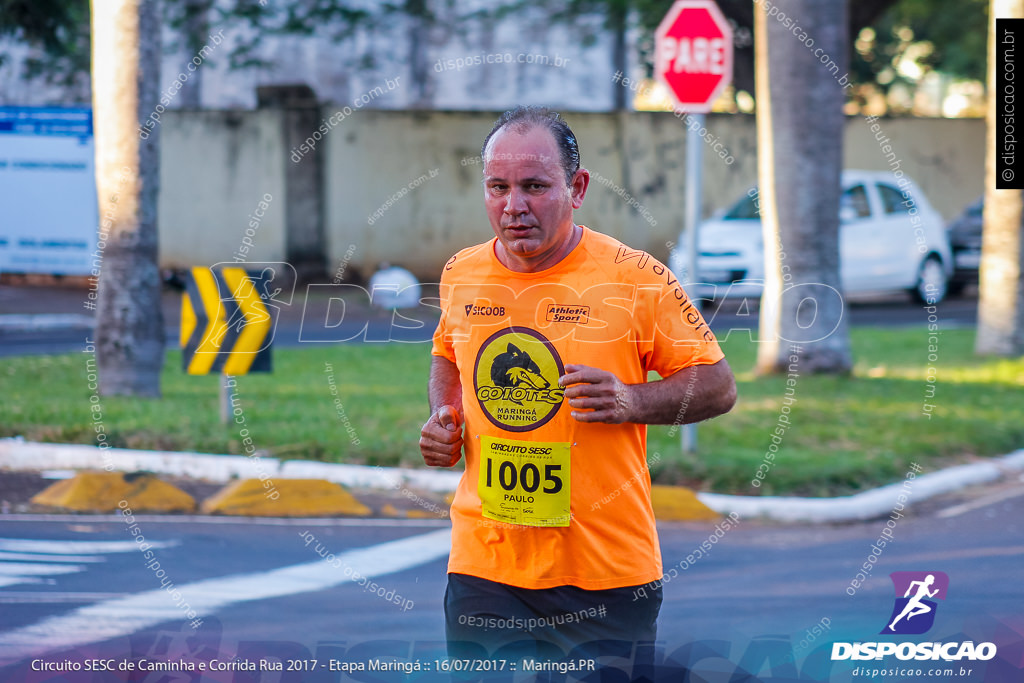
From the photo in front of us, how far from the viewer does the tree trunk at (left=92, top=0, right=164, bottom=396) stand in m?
9.68

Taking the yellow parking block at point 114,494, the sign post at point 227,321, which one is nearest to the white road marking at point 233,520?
the yellow parking block at point 114,494

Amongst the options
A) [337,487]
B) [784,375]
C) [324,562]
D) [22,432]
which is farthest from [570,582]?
[784,375]

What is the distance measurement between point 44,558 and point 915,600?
413 centimetres

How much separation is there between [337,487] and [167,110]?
14765 millimetres

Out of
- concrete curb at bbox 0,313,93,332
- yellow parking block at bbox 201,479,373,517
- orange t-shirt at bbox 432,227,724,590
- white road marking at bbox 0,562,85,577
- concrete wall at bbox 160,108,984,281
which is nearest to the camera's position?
orange t-shirt at bbox 432,227,724,590

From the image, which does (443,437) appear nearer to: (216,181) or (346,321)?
(346,321)

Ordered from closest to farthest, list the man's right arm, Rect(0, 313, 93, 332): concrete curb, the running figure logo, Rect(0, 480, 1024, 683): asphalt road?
1. the man's right arm
2. Rect(0, 480, 1024, 683): asphalt road
3. the running figure logo
4. Rect(0, 313, 93, 332): concrete curb

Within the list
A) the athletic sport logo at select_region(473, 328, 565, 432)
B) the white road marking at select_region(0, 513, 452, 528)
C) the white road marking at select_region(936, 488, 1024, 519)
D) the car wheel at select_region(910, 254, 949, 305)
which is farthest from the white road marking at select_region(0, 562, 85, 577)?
the car wheel at select_region(910, 254, 949, 305)

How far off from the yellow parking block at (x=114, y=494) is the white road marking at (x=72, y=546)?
2.24 ft

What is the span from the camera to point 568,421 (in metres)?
3.00

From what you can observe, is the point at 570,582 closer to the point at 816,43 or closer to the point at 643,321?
the point at 643,321

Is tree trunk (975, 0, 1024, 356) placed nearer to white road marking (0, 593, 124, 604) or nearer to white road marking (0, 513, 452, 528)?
white road marking (0, 513, 452, 528)

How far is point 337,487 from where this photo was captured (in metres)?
7.40

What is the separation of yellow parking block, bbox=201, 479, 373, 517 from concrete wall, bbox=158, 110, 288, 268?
13610 millimetres
